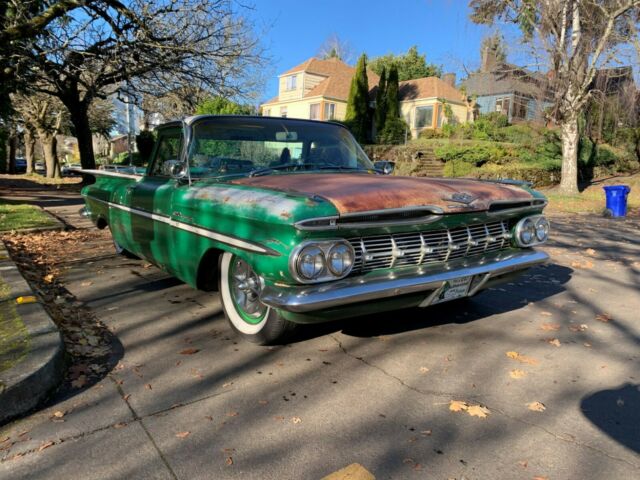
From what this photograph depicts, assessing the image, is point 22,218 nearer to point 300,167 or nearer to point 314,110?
point 300,167

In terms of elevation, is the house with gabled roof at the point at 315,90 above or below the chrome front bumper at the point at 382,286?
above

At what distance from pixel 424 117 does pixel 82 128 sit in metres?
24.2

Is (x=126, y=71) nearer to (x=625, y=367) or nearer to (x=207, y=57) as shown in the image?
(x=207, y=57)

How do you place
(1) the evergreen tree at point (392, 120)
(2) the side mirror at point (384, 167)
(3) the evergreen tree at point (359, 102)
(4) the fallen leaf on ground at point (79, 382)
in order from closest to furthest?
(4) the fallen leaf on ground at point (79, 382) → (2) the side mirror at point (384, 167) → (1) the evergreen tree at point (392, 120) → (3) the evergreen tree at point (359, 102)

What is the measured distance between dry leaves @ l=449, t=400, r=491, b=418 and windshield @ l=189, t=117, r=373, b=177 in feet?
7.70

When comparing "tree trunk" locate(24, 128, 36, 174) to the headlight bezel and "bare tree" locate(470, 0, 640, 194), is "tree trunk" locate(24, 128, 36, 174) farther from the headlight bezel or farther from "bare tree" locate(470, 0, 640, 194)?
the headlight bezel

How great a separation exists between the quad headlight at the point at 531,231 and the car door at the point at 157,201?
9.38 feet

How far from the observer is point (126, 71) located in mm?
14227

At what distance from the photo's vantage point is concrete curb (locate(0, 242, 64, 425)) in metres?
2.65

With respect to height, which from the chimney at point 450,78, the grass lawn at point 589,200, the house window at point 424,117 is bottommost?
the grass lawn at point 589,200

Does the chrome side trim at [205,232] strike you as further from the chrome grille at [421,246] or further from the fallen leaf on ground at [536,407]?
the fallen leaf on ground at [536,407]

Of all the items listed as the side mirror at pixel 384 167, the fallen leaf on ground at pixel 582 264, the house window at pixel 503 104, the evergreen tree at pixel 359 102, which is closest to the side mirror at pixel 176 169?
the side mirror at pixel 384 167

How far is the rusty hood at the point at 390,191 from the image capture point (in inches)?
119

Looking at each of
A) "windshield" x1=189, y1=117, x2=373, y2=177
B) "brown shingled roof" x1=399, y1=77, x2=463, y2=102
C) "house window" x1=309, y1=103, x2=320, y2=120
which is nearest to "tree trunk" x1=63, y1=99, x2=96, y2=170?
"windshield" x1=189, y1=117, x2=373, y2=177
